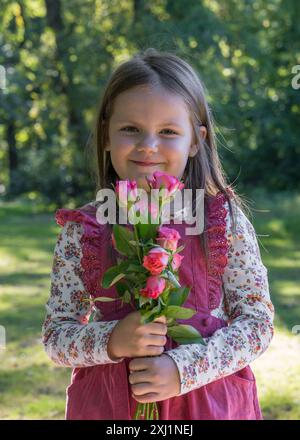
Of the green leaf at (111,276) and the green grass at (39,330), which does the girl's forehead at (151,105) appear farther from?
the green grass at (39,330)

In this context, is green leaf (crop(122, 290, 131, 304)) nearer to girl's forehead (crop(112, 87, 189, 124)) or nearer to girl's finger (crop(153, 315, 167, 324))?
girl's finger (crop(153, 315, 167, 324))

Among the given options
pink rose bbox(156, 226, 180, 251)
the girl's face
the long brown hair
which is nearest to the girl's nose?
the girl's face

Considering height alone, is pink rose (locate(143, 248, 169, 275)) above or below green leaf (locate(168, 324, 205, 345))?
above

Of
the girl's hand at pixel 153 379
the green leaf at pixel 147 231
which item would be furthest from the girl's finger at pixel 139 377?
the green leaf at pixel 147 231

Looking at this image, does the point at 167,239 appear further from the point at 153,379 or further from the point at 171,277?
the point at 153,379

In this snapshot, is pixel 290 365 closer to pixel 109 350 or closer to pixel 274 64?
pixel 109 350

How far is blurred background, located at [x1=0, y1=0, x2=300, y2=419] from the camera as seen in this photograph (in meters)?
12.5

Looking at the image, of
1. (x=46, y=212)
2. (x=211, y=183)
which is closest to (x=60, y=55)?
(x=46, y=212)

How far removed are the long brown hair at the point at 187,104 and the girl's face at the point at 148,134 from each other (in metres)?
0.05

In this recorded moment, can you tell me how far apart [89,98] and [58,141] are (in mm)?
1985

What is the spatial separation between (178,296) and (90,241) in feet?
1.60

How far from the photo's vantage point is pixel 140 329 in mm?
1863

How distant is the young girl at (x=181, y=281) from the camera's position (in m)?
2.00

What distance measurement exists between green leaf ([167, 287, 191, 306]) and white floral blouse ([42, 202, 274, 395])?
0.18 metres
